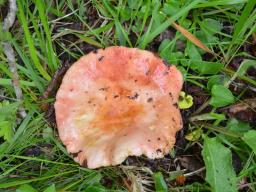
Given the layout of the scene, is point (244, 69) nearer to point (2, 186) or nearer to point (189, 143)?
point (189, 143)

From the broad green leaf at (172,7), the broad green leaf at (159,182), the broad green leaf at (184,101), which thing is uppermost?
the broad green leaf at (172,7)

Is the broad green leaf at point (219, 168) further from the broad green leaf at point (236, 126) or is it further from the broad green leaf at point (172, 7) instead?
the broad green leaf at point (172, 7)

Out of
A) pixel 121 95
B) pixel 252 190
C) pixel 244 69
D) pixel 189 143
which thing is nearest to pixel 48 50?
pixel 121 95

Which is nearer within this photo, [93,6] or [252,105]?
[252,105]

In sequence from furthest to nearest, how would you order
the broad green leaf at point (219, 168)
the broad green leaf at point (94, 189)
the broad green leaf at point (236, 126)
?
1. the broad green leaf at point (236, 126)
2. the broad green leaf at point (94, 189)
3. the broad green leaf at point (219, 168)

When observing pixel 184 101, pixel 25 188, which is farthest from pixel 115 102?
pixel 25 188

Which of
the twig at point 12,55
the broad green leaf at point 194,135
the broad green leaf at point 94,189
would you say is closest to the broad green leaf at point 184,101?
the broad green leaf at point 194,135

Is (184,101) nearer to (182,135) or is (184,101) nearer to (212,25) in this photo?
(182,135)
